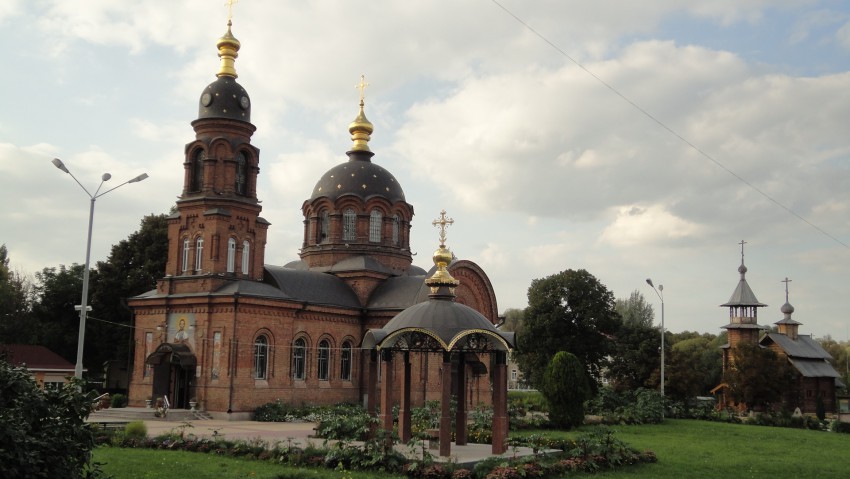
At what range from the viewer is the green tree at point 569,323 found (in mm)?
44844

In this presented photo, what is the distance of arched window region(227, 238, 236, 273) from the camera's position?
3121cm

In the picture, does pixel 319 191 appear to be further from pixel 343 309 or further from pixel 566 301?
pixel 566 301

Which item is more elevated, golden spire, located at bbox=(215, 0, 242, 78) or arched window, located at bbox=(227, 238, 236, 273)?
golden spire, located at bbox=(215, 0, 242, 78)

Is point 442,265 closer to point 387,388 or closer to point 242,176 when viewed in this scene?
Answer: point 387,388

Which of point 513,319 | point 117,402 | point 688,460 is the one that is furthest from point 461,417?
point 513,319

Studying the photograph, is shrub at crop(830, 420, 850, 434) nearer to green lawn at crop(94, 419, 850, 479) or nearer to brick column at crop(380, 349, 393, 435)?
green lawn at crop(94, 419, 850, 479)

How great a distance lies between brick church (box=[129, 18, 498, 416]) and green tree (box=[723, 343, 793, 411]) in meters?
13.6

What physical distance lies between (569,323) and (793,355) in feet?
45.2

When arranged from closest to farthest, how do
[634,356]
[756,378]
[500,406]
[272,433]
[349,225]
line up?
[500,406]
[272,433]
[349,225]
[756,378]
[634,356]

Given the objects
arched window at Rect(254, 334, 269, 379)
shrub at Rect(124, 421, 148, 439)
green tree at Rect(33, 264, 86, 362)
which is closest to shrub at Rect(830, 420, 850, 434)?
arched window at Rect(254, 334, 269, 379)

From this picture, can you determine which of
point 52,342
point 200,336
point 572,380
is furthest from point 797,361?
point 52,342

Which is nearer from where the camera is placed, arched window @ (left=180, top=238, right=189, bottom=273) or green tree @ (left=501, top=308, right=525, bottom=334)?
arched window @ (left=180, top=238, right=189, bottom=273)

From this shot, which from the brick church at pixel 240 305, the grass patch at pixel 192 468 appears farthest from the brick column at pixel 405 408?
the brick church at pixel 240 305

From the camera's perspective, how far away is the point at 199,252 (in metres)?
31.2
